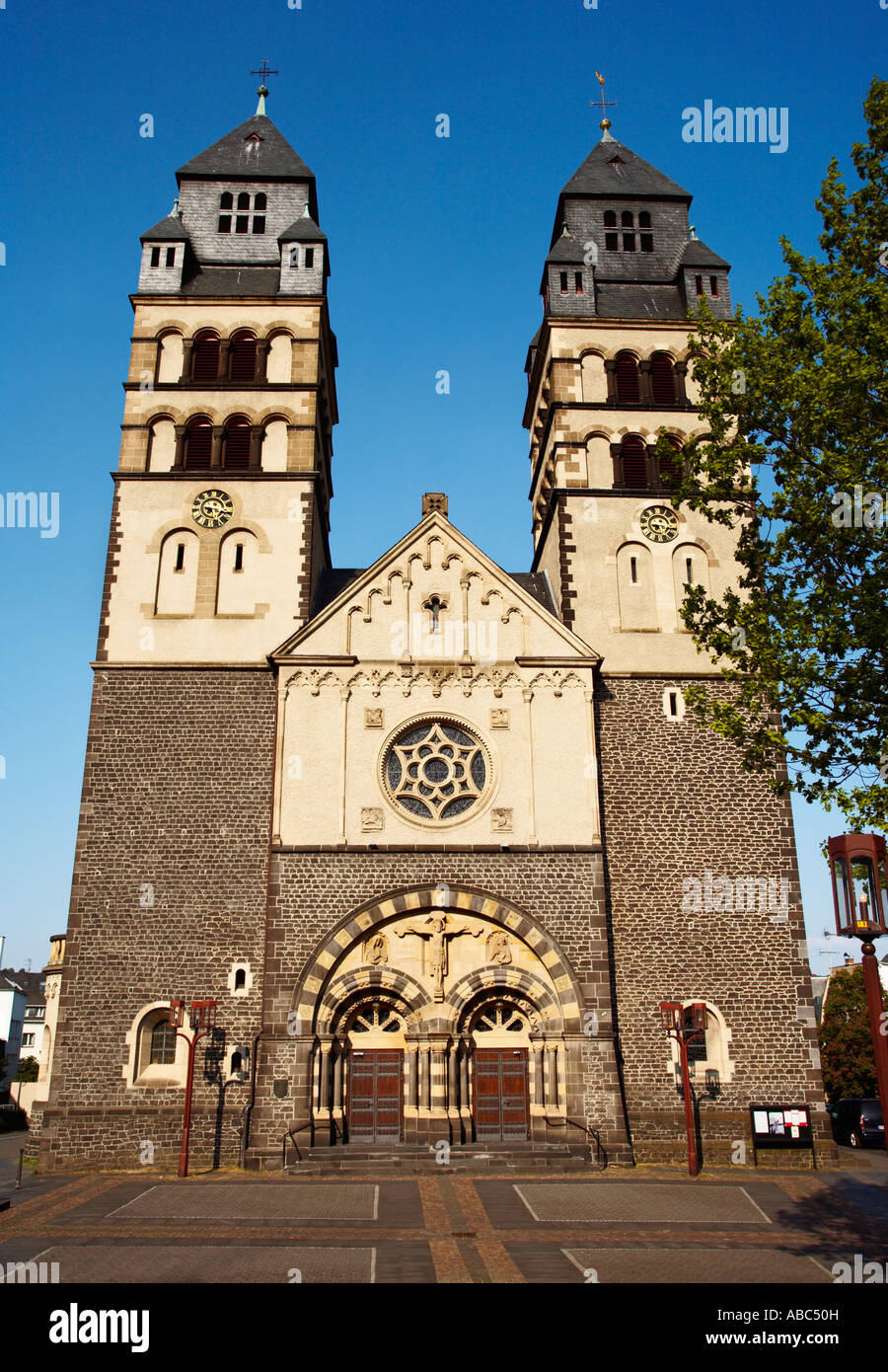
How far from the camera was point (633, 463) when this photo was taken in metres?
28.6

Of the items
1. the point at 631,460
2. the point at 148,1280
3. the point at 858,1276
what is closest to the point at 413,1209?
the point at 148,1280

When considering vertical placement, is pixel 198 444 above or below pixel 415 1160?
above

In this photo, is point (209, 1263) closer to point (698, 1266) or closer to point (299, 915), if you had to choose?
point (698, 1266)

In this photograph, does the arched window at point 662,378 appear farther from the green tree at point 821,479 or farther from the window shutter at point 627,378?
the green tree at point 821,479

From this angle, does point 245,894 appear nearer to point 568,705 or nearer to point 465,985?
point 465,985

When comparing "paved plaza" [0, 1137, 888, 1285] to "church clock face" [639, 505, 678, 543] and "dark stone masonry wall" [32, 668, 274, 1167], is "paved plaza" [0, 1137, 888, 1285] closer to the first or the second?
"dark stone masonry wall" [32, 668, 274, 1167]

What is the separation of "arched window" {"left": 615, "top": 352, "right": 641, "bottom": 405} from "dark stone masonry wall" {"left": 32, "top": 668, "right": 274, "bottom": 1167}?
12.6m

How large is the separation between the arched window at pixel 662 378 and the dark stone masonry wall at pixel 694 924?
8.61m

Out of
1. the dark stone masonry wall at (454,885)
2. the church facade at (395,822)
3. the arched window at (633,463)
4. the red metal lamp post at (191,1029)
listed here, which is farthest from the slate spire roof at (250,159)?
the red metal lamp post at (191,1029)

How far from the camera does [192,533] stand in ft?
88.5

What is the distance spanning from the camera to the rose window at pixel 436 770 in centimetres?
2400

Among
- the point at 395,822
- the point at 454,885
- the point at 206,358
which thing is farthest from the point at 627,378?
the point at 454,885

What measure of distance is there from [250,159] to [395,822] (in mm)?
21406
